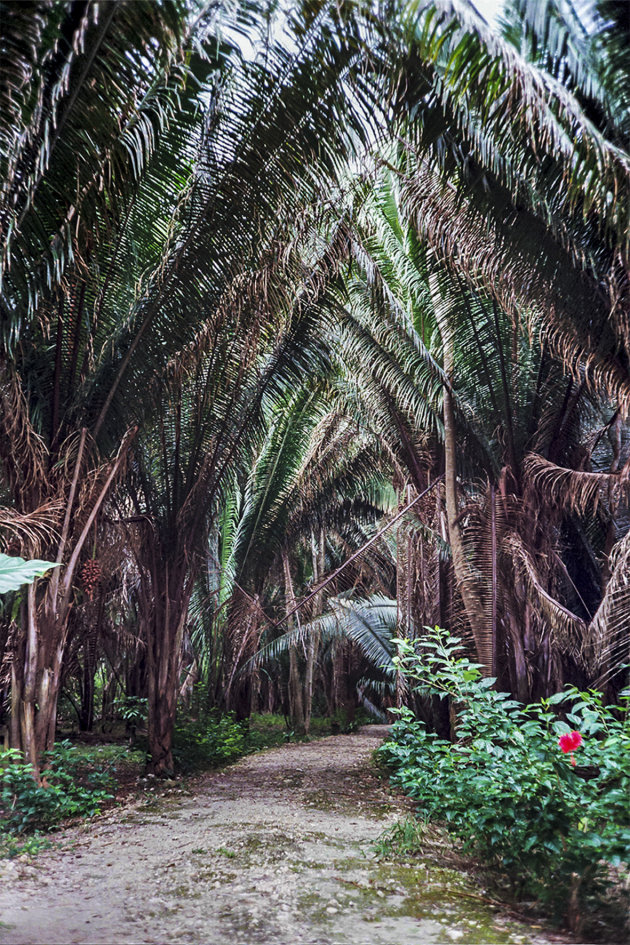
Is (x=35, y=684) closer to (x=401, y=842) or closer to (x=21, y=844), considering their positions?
(x=21, y=844)

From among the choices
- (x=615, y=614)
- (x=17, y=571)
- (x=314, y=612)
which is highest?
(x=17, y=571)

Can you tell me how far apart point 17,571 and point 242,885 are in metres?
2.23

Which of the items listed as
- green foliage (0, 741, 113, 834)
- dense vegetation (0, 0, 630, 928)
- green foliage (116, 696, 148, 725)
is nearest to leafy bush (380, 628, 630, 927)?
dense vegetation (0, 0, 630, 928)

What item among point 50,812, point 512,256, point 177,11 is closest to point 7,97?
point 177,11

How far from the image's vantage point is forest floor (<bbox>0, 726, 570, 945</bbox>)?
3021 millimetres

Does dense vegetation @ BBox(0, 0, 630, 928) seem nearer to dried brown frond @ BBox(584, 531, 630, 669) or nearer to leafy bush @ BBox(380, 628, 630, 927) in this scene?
dried brown frond @ BBox(584, 531, 630, 669)

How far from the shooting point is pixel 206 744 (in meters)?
9.12

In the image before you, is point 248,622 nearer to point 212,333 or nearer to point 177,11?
point 212,333

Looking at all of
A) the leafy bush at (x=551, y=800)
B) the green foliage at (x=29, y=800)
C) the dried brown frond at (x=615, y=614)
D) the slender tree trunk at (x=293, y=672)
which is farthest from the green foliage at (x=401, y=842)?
the slender tree trunk at (x=293, y=672)

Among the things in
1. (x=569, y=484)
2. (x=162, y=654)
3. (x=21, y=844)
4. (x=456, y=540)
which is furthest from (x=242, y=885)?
(x=569, y=484)

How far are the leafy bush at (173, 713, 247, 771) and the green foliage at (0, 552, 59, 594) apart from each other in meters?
6.01

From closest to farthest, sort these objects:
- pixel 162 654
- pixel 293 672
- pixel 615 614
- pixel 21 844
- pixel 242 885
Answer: pixel 242 885 → pixel 21 844 → pixel 615 614 → pixel 162 654 → pixel 293 672

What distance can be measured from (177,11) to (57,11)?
23.1 inches

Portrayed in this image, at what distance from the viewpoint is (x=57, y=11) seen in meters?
3.25
